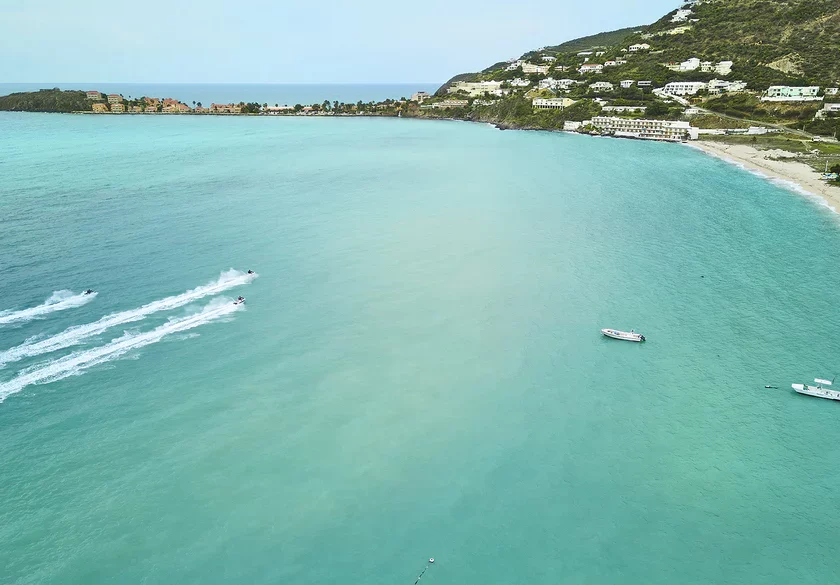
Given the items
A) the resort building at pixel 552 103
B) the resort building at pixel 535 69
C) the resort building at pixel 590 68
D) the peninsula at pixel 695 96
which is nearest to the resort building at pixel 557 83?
the peninsula at pixel 695 96

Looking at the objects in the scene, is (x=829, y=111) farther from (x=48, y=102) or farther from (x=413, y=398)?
(x=48, y=102)

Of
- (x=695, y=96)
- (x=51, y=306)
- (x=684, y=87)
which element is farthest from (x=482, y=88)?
(x=51, y=306)

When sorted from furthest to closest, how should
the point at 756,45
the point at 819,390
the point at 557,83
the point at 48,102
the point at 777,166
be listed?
the point at 48,102
the point at 557,83
the point at 756,45
the point at 777,166
the point at 819,390

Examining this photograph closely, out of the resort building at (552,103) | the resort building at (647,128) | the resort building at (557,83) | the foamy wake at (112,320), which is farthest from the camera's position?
the resort building at (557,83)

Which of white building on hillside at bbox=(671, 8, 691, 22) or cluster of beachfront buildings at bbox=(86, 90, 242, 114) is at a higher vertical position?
white building on hillside at bbox=(671, 8, 691, 22)

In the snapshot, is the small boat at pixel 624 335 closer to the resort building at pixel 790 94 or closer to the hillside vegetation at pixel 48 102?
the resort building at pixel 790 94

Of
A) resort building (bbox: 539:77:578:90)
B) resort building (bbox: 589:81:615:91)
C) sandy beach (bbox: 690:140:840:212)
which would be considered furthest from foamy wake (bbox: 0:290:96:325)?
resort building (bbox: 539:77:578:90)

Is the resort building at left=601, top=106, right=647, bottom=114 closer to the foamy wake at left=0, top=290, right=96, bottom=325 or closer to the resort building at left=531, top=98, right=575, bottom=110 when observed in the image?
the resort building at left=531, top=98, right=575, bottom=110
